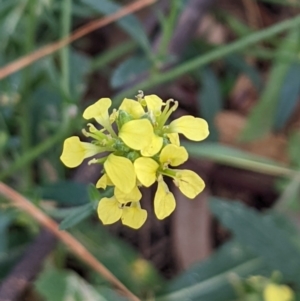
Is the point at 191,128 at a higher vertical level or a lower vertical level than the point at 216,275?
higher

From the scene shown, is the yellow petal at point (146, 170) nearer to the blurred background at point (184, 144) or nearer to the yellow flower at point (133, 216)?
the yellow flower at point (133, 216)

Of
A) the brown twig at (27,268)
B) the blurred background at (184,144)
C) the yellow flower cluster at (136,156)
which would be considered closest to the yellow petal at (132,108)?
the yellow flower cluster at (136,156)

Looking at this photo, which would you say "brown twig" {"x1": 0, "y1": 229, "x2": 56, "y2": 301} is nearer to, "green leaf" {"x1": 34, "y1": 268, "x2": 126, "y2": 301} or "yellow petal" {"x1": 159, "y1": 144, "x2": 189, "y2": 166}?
"green leaf" {"x1": 34, "y1": 268, "x2": 126, "y2": 301}

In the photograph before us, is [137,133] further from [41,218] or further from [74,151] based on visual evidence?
[41,218]

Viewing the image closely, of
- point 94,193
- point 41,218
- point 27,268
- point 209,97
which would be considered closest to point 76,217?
point 94,193

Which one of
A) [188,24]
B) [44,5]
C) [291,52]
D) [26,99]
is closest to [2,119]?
[26,99]

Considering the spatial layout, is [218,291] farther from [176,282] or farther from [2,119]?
[2,119]
